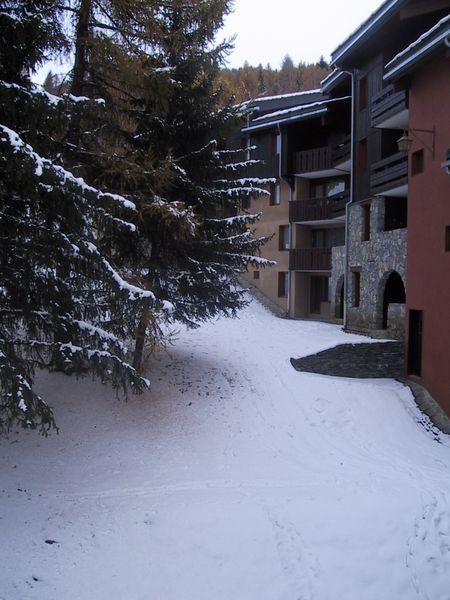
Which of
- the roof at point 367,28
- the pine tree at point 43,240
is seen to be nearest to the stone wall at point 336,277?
the roof at point 367,28

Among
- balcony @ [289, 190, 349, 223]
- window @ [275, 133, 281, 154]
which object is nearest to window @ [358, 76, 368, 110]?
balcony @ [289, 190, 349, 223]

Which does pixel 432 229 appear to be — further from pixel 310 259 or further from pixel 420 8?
pixel 310 259

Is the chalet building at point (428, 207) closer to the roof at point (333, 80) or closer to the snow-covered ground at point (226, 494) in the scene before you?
the snow-covered ground at point (226, 494)

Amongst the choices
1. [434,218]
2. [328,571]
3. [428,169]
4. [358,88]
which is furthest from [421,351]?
[358,88]

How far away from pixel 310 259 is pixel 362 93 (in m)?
7.87

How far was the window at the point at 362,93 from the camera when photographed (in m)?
20.2

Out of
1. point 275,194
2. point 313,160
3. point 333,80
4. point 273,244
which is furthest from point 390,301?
point 275,194

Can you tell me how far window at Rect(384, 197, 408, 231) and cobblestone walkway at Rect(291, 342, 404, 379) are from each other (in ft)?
16.0

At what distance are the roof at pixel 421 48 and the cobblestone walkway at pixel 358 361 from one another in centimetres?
733

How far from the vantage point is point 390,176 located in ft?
56.4

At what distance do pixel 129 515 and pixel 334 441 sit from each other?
472 cm

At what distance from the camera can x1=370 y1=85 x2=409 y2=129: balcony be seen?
15539mm

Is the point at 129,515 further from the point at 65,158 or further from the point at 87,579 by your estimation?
the point at 65,158

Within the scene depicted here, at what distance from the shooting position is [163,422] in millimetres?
10258
